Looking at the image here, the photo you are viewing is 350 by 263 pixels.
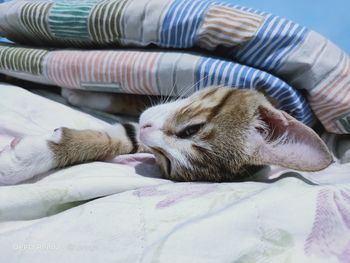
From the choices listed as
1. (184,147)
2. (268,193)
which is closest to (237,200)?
(268,193)

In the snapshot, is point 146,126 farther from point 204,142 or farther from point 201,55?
point 201,55

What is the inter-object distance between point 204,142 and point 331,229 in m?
0.35

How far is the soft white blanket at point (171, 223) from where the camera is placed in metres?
0.52

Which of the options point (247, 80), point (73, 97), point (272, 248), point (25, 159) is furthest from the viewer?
point (73, 97)

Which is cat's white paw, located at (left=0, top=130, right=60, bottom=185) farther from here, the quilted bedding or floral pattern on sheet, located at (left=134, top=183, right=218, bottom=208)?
floral pattern on sheet, located at (left=134, top=183, right=218, bottom=208)

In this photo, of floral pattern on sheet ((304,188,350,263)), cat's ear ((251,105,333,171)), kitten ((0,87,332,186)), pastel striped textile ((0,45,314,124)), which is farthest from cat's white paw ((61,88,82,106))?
floral pattern on sheet ((304,188,350,263))

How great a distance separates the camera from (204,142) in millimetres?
847

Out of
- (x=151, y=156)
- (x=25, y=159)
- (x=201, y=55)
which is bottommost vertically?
(x=151, y=156)

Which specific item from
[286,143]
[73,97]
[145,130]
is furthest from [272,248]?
[73,97]

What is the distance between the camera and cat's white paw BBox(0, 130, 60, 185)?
0.76 m

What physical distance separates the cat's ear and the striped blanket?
0.17m

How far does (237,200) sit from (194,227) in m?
0.12

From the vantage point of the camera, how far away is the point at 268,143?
0.86 meters

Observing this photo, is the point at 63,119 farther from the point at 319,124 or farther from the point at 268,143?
the point at 319,124
